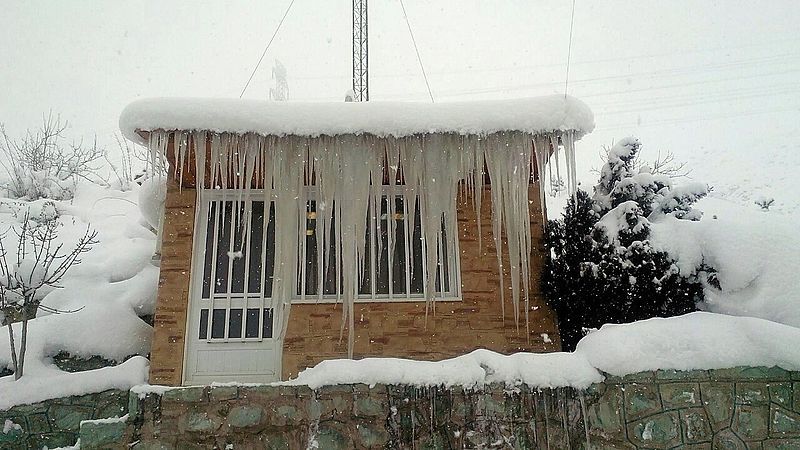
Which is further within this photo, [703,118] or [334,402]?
[703,118]

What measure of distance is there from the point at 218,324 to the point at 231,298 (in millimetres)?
294

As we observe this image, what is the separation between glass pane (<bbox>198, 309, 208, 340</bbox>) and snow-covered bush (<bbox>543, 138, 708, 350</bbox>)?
3.53 metres

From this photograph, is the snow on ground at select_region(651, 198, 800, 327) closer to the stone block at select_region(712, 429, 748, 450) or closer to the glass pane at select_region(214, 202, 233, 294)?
the stone block at select_region(712, 429, 748, 450)

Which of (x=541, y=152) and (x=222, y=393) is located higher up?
(x=541, y=152)

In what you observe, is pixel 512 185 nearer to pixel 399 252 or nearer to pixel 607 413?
pixel 399 252

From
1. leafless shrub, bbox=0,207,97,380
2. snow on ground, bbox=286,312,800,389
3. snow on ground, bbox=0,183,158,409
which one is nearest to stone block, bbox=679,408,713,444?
snow on ground, bbox=286,312,800,389

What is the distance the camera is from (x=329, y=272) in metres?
6.62

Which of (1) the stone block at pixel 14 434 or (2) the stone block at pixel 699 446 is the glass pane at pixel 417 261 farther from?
(1) the stone block at pixel 14 434

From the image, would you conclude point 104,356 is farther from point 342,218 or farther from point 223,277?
point 342,218

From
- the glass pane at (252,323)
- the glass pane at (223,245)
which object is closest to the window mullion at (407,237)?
the glass pane at (252,323)

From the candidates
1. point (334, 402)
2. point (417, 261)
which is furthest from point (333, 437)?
point (417, 261)

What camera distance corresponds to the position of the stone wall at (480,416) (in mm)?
4289

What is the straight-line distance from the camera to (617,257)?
605cm

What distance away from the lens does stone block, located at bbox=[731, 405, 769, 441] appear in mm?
A: 4246
